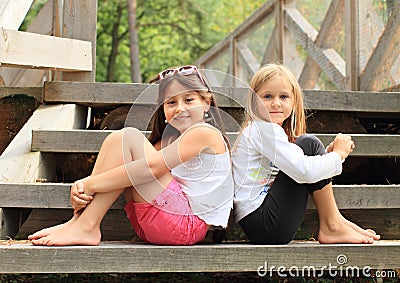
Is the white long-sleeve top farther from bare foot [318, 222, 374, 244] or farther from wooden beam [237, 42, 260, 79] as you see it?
wooden beam [237, 42, 260, 79]

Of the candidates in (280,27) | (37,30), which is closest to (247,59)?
(280,27)

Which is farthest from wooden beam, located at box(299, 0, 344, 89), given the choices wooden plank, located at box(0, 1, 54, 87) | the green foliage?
the green foliage

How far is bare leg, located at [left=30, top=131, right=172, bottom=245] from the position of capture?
1.97 m

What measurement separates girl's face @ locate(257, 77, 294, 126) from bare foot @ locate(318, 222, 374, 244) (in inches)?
15.5

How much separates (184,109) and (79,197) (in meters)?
0.43

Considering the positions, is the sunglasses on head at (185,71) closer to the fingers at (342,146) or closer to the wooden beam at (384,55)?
the fingers at (342,146)

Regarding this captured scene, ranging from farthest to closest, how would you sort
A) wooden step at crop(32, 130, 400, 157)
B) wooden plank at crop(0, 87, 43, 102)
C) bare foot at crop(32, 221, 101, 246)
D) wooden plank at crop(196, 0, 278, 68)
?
wooden plank at crop(196, 0, 278, 68) → wooden plank at crop(0, 87, 43, 102) → wooden step at crop(32, 130, 400, 157) → bare foot at crop(32, 221, 101, 246)

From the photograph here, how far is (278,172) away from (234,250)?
361 mm

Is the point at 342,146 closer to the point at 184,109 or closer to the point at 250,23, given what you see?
the point at 184,109

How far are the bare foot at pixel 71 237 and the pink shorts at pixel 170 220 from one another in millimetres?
157

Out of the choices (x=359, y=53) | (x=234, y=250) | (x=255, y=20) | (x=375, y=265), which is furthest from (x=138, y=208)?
(x=255, y=20)

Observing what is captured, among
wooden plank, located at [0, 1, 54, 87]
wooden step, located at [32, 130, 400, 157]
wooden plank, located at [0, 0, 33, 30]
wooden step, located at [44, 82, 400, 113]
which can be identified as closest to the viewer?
wooden step, located at [32, 130, 400, 157]

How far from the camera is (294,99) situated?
2.29 m

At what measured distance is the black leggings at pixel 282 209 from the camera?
2.09 m
